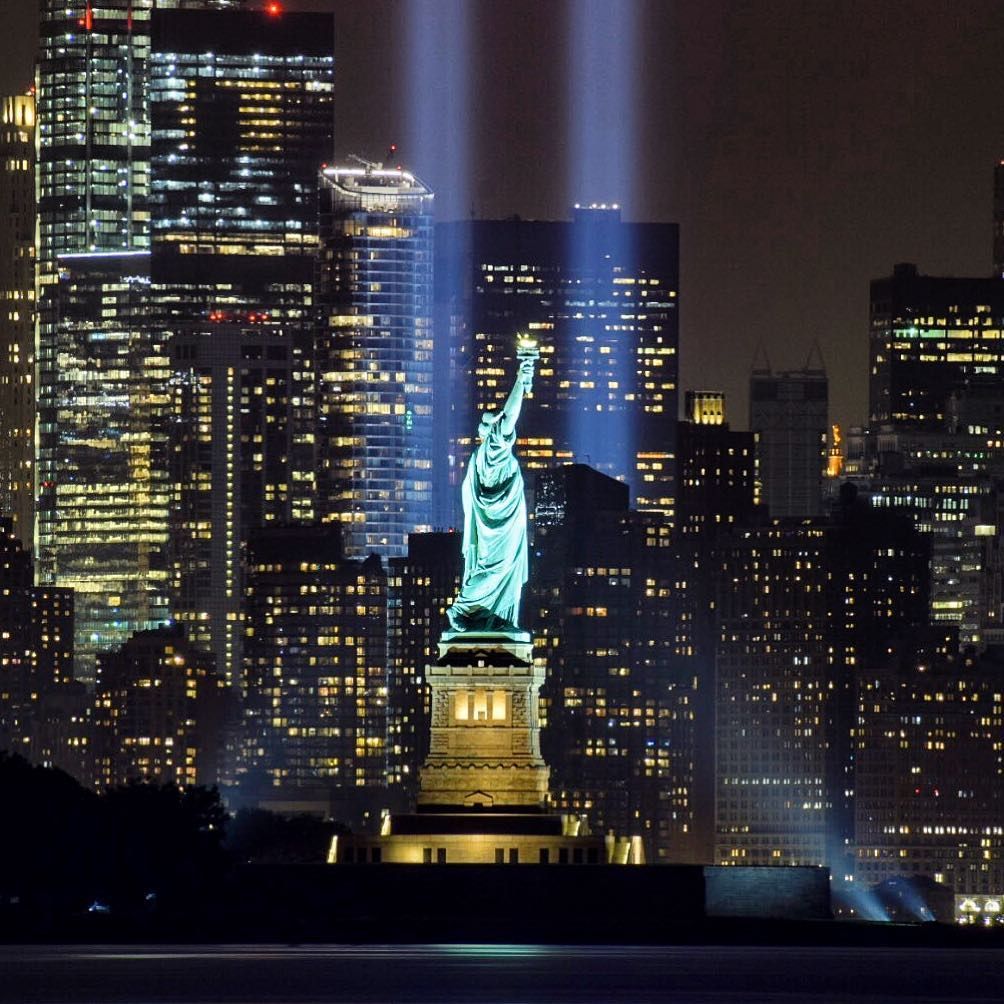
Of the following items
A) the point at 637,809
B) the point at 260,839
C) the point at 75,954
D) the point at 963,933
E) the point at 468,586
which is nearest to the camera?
the point at 75,954

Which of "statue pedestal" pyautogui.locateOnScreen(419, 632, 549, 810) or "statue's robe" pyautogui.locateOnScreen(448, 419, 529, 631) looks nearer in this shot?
"statue pedestal" pyautogui.locateOnScreen(419, 632, 549, 810)

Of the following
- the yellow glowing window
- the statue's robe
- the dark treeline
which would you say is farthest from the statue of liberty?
the dark treeline

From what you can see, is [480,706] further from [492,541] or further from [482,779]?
[492,541]

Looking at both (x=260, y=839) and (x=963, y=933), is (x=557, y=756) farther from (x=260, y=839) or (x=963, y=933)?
(x=963, y=933)

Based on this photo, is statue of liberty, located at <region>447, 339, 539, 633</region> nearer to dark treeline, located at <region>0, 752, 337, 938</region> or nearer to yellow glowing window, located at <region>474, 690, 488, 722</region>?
yellow glowing window, located at <region>474, 690, 488, 722</region>

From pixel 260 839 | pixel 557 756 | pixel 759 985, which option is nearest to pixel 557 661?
pixel 557 756

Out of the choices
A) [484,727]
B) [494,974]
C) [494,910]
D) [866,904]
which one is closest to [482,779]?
[484,727]

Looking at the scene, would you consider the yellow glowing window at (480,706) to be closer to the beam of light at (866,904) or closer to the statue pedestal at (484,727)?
the statue pedestal at (484,727)

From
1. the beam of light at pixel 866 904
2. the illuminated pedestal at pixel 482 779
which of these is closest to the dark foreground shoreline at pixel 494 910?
the illuminated pedestal at pixel 482 779
